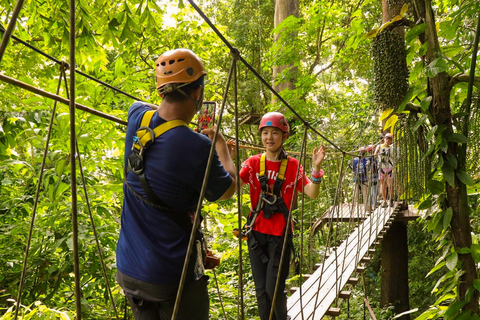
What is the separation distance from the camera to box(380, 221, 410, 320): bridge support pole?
5.58 m

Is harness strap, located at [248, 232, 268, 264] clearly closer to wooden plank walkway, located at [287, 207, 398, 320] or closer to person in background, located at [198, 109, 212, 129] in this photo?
wooden plank walkway, located at [287, 207, 398, 320]

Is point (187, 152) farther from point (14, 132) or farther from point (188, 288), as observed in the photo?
point (14, 132)

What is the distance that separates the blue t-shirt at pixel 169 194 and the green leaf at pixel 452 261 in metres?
1.01

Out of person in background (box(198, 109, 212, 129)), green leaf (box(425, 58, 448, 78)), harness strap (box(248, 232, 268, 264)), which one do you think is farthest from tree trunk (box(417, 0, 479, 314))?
person in background (box(198, 109, 212, 129))

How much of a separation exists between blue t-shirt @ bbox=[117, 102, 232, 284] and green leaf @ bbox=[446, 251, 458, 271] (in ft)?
3.31

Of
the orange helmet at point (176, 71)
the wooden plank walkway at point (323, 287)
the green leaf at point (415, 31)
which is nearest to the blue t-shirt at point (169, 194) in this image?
the orange helmet at point (176, 71)

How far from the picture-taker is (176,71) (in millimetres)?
952

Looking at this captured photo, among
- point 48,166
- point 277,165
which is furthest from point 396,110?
point 48,166

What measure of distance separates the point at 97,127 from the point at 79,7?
58cm

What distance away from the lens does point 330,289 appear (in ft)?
7.47

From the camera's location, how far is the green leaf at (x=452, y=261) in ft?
4.96

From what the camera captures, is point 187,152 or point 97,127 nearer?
point 187,152

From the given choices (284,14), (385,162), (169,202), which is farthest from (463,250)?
(284,14)

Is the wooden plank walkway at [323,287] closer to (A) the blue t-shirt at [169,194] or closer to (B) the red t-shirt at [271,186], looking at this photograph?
(B) the red t-shirt at [271,186]
